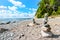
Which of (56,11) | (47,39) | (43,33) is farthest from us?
(56,11)

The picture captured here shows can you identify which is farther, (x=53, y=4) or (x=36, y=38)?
(x=53, y=4)

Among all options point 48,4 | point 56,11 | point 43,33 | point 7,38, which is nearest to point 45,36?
point 43,33

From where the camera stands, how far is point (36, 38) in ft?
35.3

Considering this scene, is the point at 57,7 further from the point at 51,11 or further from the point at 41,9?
the point at 41,9

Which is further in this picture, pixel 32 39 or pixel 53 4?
pixel 53 4

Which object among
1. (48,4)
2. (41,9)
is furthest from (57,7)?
(41,9)

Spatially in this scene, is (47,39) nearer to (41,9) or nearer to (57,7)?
(57,7)

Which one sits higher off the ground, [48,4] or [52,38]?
[48,4]

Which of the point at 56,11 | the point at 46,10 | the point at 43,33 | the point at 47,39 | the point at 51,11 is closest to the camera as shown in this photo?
the point at 47,39

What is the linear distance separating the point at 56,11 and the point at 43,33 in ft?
70.8

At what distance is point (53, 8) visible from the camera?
33.5 metres

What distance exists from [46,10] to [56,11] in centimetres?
563

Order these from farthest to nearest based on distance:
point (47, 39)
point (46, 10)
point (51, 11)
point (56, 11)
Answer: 1. point (46, 10)
2. point (51, 11)
3. point (56, 11)
4. point (47, 39)

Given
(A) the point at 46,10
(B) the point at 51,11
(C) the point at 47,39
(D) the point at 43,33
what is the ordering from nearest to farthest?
(C) the point at 47,39 < (D) the point at 43,33 < (B) the point at 51,11 < (A) the point at 46,10
